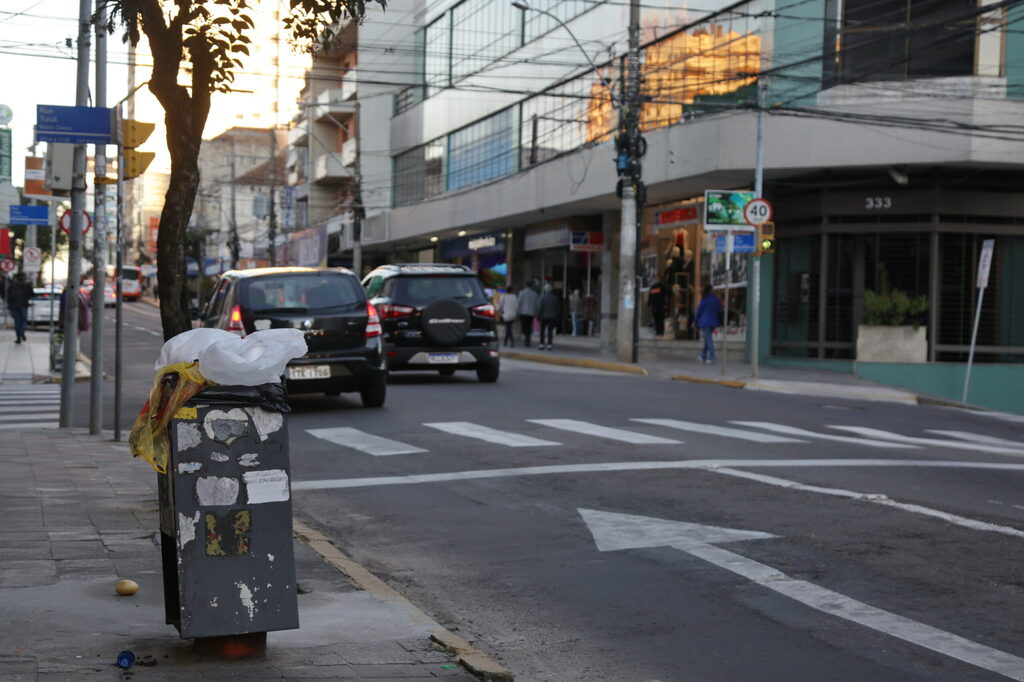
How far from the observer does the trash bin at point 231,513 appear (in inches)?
189

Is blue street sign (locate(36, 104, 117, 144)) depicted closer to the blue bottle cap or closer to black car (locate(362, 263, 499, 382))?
the blue bottle cap

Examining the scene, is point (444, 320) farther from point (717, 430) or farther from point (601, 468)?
point (601, 468)

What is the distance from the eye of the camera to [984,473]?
11562 millimetres

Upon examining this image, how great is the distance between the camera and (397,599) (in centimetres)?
620

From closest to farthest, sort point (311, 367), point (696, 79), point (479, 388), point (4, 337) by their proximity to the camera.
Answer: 1. point (311, 367)
2. point (479, 388)
3. point (696, 79)
4. point (4, 337)

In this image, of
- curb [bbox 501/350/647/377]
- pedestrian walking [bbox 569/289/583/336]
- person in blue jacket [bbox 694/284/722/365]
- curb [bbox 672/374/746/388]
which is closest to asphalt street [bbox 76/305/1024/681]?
curb [bbox 672/374/746/388]

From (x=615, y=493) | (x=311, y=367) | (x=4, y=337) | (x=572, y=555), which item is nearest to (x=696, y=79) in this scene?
(x=311, y=367)

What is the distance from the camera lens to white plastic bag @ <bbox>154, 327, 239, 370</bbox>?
4.84 metres

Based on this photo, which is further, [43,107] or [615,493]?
[43,107]

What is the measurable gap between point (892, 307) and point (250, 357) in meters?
24.9

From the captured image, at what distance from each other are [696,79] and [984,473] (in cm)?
2181

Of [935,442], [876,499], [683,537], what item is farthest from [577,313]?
[683,537]

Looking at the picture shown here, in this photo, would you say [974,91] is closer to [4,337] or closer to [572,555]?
[572,555]

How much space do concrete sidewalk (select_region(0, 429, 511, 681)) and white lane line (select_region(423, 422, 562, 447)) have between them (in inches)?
190
